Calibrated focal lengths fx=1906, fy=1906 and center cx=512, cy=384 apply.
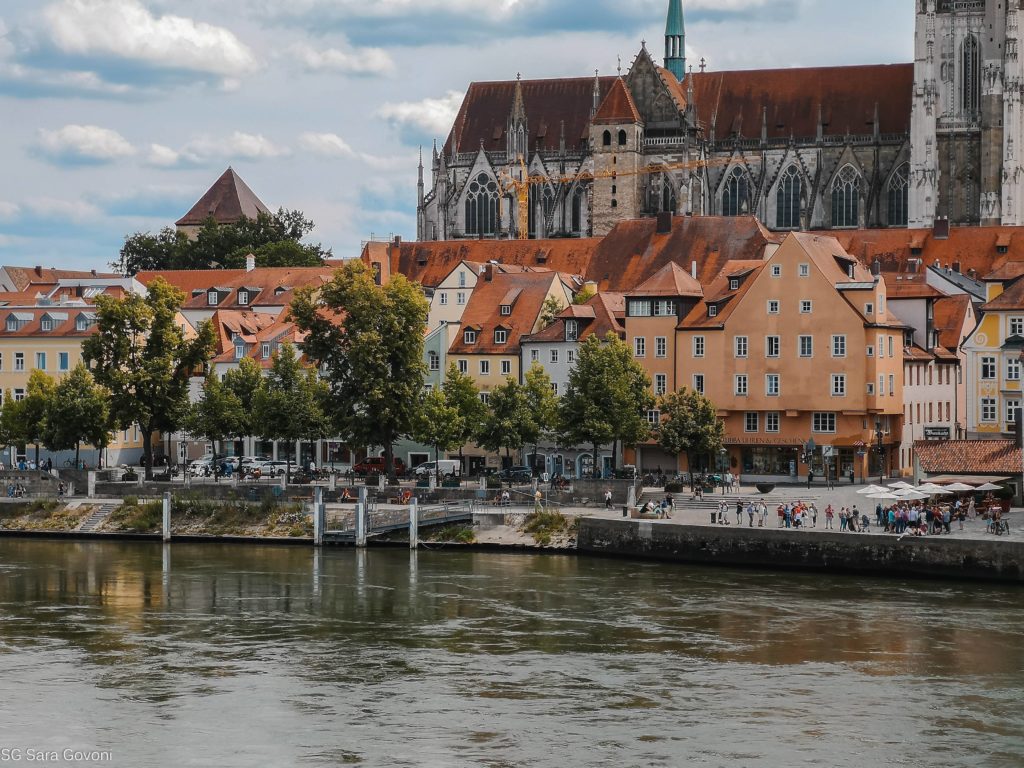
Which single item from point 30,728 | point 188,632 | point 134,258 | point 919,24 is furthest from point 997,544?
point 134,258

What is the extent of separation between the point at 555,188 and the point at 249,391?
65847mm

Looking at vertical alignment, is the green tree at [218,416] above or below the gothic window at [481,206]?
below

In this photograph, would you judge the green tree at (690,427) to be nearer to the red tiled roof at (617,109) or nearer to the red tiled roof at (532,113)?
the red tiled roof at (617,109)

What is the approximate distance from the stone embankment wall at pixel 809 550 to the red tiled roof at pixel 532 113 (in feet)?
307

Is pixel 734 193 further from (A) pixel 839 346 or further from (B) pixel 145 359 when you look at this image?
(B) pixel 145 359

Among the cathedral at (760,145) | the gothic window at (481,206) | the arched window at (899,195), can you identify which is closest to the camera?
the cathedral at (760,145)

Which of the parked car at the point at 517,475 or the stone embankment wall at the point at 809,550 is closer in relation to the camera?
the stone embankment wall at the point at 809,550

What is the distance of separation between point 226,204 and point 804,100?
55.2m

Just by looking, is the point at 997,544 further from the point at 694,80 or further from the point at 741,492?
the point at 694,80

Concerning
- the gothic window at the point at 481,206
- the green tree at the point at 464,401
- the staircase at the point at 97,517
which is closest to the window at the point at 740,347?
the green tree at the point at 464,401

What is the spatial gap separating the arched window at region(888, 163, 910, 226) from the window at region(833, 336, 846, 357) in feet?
204

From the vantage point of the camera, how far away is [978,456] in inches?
2702

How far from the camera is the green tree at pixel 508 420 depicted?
83000 millimetres

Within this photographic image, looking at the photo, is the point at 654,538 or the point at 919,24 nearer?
the point at 654,538
